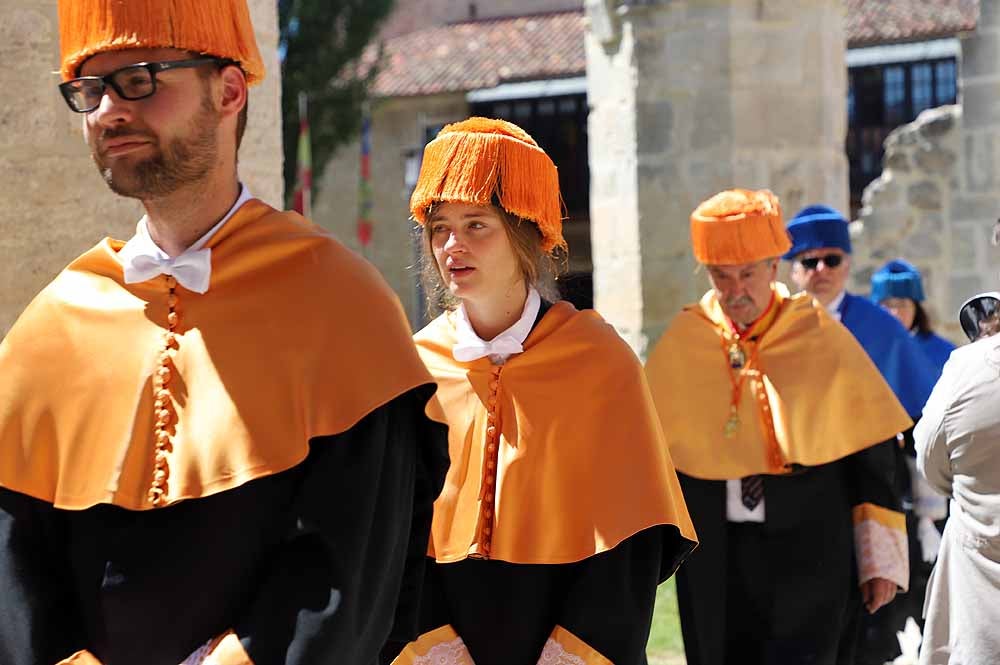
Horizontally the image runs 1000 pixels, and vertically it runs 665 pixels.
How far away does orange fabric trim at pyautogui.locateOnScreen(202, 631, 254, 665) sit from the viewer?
2326mm

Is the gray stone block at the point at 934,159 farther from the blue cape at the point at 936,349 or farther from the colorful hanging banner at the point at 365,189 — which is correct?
the colorful hanging banner at the point at 365,189

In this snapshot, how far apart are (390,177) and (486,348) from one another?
87.4ft

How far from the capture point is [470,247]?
370 centimetres

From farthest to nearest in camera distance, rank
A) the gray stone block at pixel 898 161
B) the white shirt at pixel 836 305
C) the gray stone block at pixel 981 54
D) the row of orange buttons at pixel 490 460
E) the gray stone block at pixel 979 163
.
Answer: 1. the gray stone block at pixel 898 161
2. the gray stone block at pixel 979 163
3. the gray stone block at pixel 981 54
4. the white shirt at pixel 836 305
5. the row of orange buttons at pixel 490 460

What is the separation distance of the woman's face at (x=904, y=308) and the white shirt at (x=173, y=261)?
670 cm

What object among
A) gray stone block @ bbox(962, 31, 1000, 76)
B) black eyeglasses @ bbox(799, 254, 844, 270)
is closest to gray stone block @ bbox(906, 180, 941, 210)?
gray stone block @ bbox(962, 31, 1000, 76)

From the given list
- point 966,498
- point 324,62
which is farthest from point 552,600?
point 324,62

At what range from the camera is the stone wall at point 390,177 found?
97.7 ft

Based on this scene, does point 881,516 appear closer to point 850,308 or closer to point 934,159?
point 850,308

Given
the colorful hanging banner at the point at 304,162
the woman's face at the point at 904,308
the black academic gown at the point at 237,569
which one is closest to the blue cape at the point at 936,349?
the woman's face at the point at 904,308

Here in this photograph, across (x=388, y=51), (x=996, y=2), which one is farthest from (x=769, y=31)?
(x=388, y=51)

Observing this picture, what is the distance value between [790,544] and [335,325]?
10.1 ft

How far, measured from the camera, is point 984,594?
423 cm

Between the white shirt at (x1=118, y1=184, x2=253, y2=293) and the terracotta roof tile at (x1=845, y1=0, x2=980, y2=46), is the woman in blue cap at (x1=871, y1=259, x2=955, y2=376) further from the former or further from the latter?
the terracotta roof tile at (x1=845, y1=0, x2=980, y2=46)
